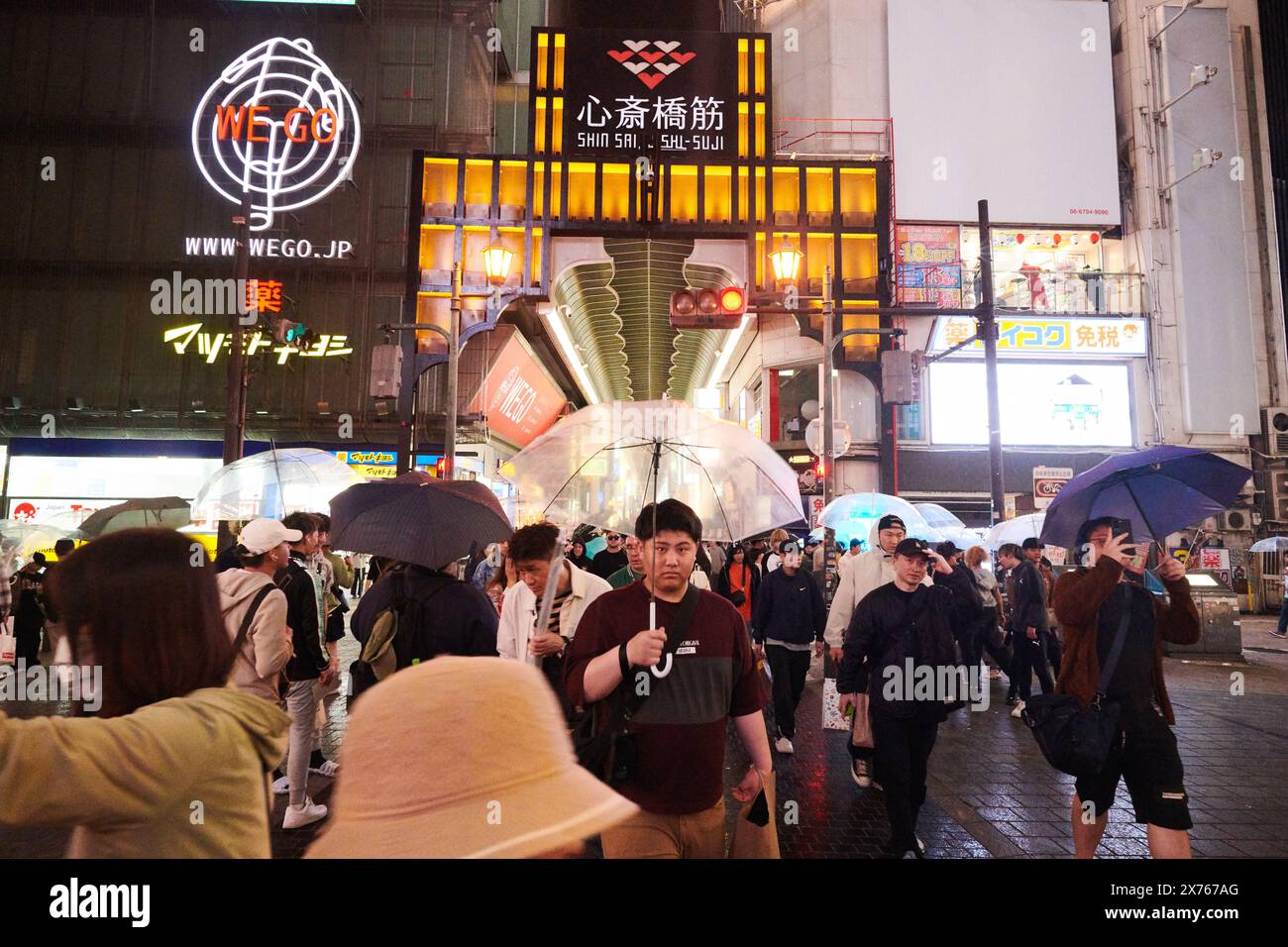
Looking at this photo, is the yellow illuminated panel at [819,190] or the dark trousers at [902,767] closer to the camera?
the dark trousers at [902,767]

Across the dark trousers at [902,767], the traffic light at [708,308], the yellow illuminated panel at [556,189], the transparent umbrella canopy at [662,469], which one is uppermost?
the yellow illuminated panel at [556,189]

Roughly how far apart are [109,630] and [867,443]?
72.7 ft

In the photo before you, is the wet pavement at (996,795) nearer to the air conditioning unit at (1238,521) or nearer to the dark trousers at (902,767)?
the dark trousers at (902,767)

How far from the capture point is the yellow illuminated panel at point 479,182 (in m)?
21.5

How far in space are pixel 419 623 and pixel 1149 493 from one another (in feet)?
14.9

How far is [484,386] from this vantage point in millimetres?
→ 21281

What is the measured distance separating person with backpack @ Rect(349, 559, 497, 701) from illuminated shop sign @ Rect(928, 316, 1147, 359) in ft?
76.0

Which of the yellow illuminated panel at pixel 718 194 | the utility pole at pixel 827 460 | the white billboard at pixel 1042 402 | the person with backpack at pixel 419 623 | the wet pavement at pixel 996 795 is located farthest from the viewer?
→ the white billboard at pixel 1042 402

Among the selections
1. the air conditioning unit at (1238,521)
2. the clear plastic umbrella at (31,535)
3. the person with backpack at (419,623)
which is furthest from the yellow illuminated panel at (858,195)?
the person with backpack at (419,623)

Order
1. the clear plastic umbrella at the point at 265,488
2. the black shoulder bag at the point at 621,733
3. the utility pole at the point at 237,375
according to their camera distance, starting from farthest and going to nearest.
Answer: the utility pole at the point at 237,375
the clear plastic umbrella at the point at 265,488
the black shoulder bag at the point at 621,733

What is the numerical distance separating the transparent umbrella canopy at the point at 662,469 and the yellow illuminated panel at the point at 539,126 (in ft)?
59.9

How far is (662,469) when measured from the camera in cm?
514
